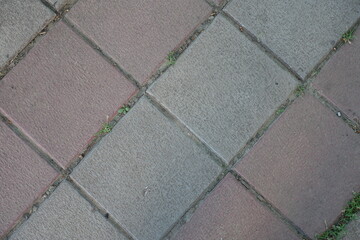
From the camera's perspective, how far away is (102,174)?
179 cm

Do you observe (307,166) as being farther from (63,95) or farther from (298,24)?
(63,95)

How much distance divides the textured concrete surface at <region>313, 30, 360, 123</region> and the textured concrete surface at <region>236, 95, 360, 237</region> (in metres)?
0.07

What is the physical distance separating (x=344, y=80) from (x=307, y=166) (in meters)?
0.42

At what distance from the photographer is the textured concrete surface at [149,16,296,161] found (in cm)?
182

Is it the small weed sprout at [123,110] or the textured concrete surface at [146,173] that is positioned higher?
the small weed sprout at [123,110]

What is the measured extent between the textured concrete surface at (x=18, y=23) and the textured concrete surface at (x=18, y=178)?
39cm

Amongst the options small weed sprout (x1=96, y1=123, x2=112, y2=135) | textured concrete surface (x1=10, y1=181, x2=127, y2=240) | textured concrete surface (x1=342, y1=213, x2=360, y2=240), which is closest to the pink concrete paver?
small weed sprout (x1=96, y1=123, x2=112, y2=135)

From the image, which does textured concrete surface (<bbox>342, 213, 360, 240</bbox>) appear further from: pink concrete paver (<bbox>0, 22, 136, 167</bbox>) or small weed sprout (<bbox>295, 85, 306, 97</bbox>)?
pink concrete paver (<bbox>0, 22, 136, 167</bbox>)

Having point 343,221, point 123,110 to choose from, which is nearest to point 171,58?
point 123,110

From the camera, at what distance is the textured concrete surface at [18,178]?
1.78 meters

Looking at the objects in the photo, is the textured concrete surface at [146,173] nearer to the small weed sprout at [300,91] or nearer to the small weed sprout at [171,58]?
the small weed sprout at [171,58]

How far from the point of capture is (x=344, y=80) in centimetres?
184

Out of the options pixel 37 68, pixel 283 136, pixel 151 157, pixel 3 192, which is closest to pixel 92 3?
pixel 37 68

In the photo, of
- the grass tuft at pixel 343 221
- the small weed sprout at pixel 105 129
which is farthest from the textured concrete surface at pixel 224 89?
the grass tuft at pixel 343 221
